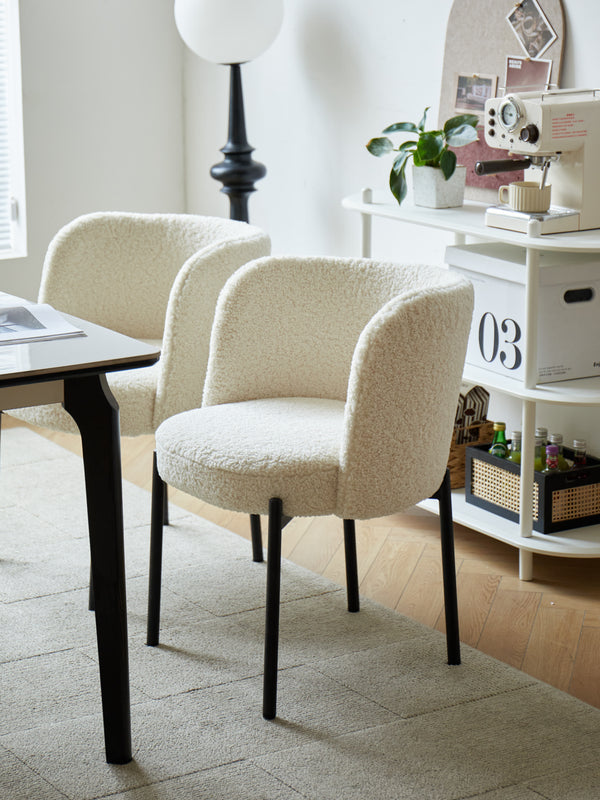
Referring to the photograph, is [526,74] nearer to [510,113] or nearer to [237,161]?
[510,113]

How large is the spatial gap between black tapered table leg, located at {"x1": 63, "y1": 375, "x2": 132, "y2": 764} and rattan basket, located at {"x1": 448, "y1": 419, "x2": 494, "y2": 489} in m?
1.22

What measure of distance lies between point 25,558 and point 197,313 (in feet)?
2.41

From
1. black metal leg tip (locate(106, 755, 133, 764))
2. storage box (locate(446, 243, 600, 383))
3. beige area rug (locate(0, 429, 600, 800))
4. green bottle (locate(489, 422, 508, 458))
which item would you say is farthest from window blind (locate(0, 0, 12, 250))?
black metal leg tip (locate(106, 755, 133, 764))

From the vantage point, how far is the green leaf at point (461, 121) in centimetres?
259

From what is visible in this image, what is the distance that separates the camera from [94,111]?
381 centimetres

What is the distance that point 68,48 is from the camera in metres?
3.71

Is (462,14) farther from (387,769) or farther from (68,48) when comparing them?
(387,769)

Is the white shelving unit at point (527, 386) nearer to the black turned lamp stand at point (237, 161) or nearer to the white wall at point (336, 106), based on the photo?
the white wall at point (336, 106)

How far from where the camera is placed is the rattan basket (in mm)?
2779

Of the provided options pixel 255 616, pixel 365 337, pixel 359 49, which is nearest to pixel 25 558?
pixel 255 616

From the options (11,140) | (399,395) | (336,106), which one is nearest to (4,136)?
(11,140)

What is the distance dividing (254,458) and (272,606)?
257 millimetres

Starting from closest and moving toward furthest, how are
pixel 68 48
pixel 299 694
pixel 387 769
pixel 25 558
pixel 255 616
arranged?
pixel 387 769, pixel 299 694, pixel 255 616, pixel 25 558, pixel 68 48

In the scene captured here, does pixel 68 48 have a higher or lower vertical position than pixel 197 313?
higher
